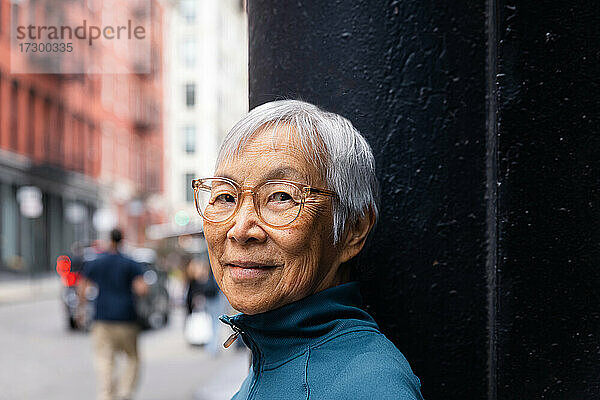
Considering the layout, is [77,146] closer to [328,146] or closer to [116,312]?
[116,312]

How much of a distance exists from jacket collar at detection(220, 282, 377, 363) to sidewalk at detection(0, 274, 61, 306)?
21.6 metres

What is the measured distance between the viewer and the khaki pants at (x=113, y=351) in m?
8.08

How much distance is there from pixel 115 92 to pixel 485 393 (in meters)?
44.8

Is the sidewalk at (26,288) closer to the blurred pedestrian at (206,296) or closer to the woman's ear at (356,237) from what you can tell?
the blurred pedestrian at (206,296)

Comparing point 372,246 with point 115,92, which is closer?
point 372,246

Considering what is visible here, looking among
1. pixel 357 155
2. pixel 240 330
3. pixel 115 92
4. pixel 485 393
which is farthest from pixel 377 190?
pixel 115 92

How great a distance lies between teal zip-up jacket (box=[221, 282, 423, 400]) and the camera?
1.26 m

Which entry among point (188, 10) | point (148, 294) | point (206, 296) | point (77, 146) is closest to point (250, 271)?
point (206, 296)

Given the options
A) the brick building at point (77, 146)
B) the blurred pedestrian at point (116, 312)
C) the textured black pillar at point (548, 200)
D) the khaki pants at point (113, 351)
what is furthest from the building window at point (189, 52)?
the textured black pillar at point (548, 200)

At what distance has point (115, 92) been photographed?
44.4 meters

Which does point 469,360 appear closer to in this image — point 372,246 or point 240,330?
point 372,246

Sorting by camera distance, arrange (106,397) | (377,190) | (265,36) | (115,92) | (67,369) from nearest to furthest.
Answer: (377,190) → (265,36) → (106,397) → (67,369) → (115,92)

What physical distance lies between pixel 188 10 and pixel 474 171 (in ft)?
205

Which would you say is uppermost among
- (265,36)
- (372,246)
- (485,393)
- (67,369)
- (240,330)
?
(265,36)
